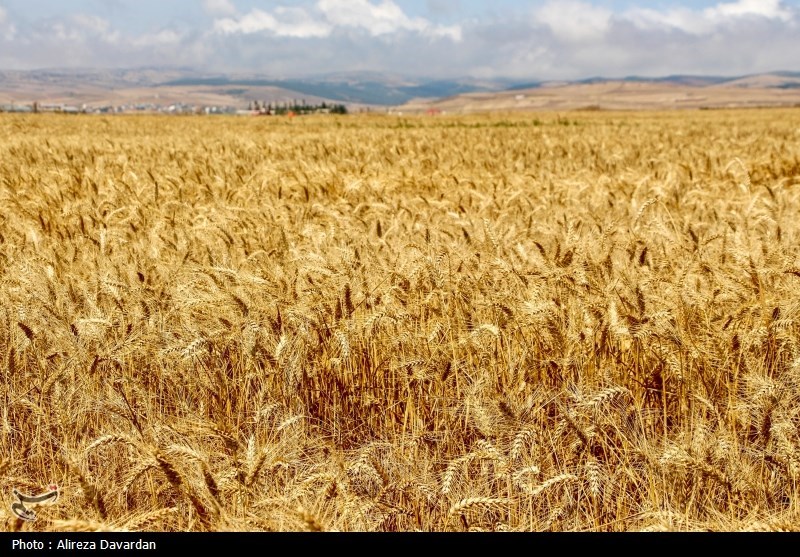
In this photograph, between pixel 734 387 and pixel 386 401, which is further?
pixel 386 401

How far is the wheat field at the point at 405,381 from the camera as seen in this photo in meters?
1.79

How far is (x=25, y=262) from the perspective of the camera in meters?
2.96

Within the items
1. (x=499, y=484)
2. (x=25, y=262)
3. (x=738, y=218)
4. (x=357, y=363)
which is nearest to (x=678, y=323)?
(x=499, y=484)

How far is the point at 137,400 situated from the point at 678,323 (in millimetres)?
1821

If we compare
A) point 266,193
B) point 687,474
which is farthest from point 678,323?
point 266,193

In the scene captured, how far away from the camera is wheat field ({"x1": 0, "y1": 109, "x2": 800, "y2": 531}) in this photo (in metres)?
1.79

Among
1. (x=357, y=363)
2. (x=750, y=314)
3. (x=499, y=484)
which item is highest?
(x=750, y=314)

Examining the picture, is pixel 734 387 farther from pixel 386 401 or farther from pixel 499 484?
pixel 386 401

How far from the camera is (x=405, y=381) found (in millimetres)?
2322

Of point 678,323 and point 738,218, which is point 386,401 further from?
point 738,218
